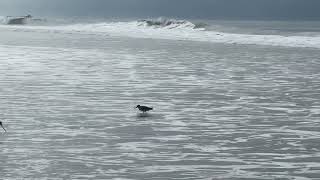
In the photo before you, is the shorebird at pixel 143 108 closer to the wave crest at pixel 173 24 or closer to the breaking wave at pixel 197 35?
the breaking wave at pixel 197 35

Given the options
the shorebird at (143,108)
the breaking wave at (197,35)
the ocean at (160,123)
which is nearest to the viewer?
the ocean at (160,123)

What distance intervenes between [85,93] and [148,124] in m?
5.14

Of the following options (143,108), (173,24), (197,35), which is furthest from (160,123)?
(173,24)

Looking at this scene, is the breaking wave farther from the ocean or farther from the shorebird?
the shorebird

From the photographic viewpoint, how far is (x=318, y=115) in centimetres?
Answer: 1486

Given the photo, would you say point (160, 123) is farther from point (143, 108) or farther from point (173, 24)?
point (173, 24)

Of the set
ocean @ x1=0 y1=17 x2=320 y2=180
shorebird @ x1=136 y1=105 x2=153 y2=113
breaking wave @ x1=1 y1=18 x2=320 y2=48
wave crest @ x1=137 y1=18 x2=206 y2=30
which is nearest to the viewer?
ocean @ x1=0 y1=17 x2=320 y2=180

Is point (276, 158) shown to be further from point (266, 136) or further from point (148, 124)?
point (148, 124)

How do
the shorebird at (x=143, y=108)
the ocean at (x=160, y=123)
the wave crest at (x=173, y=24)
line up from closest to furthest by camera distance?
1. the ocean at (x=160, y=123)
2. the shorebird at (x=143, y=108)
3. the wave crest at (x=173, y=24)

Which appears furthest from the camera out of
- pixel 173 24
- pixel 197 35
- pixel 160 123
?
pixel 173 24

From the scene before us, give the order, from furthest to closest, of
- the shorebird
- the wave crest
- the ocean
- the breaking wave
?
the wave crest
the breaking wave
the shorebird
the ocean

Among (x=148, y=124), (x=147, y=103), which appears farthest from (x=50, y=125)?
(x=147, y=103)

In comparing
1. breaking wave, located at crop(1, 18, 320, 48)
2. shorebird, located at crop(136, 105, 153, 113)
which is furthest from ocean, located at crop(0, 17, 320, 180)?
breaking wave, located at crop(1, 18, 320, 48)

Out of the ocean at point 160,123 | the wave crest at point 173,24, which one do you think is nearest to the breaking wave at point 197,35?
the wave crest at point 173,24
